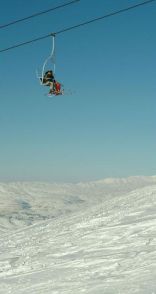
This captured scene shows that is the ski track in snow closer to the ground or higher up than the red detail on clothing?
closer to the ground

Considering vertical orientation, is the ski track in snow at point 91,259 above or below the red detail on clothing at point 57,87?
below

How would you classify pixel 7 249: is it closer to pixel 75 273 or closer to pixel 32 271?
pixel 32 271

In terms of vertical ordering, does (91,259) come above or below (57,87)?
below

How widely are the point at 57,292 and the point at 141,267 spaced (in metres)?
2.84

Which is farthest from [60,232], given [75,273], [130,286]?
[130,286]

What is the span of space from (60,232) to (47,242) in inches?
135

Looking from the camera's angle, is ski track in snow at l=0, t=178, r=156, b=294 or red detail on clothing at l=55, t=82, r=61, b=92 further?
red detail on clothing at l=55, t=82, r=61, b=92

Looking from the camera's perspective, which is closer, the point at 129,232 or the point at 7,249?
the point at 129,232

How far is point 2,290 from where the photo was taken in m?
17.0

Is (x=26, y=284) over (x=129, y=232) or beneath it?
beneath

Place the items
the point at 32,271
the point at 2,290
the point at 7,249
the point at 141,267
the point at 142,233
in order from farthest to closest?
the point at 7,249 < the point at 142,233 < the point at 32,271 < the point at 2,290 < the point at 141,267

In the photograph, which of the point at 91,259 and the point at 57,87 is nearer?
the point at 91,259

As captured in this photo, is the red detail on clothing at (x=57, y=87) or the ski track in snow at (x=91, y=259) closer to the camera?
the ski track in snow at (x=91, y=259)

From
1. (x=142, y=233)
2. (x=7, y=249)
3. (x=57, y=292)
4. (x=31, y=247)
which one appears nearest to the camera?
(x=57, y=292)
